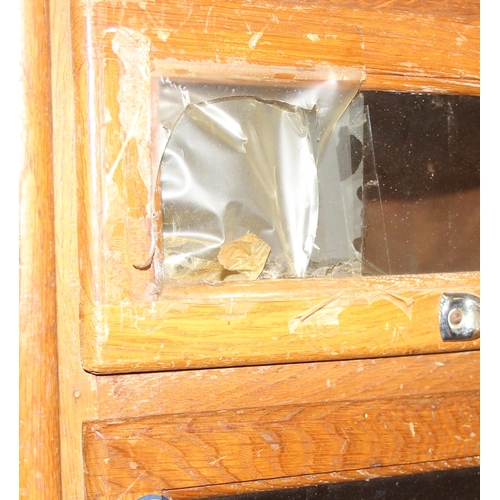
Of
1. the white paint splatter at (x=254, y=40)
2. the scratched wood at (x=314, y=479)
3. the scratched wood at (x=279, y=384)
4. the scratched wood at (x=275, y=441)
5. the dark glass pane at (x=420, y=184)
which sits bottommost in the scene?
the scratched wood at (x=314, y=479)

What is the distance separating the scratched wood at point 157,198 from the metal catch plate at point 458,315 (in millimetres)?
11

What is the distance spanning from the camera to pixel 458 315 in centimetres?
59

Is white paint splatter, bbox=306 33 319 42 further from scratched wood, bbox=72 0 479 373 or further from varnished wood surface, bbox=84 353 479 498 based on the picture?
varnished wood surface, bbox=84 353 479 498

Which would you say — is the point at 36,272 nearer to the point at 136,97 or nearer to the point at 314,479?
the point at 136,97

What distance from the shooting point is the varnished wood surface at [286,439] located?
1.78 feet

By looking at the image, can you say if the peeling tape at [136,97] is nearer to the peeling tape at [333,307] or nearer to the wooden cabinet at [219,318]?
the wooden cabinet at [219,318]

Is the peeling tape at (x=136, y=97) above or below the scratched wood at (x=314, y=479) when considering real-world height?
above

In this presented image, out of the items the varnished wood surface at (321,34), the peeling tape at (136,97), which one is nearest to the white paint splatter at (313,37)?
the varnished wood surface at (321,34)

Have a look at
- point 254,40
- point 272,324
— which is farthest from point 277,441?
point 254,40

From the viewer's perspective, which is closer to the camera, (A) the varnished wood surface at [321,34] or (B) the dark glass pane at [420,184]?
(A) the varnished wood surface at [321,34]

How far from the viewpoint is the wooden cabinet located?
1.68ft

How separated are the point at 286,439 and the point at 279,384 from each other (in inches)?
2.1

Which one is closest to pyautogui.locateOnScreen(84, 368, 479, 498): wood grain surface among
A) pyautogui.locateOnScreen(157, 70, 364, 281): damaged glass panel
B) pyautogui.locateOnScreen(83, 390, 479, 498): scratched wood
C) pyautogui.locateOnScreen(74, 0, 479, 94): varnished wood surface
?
pyautogui.locateOnScreen(83, 390, 479, 498): scratched wood
